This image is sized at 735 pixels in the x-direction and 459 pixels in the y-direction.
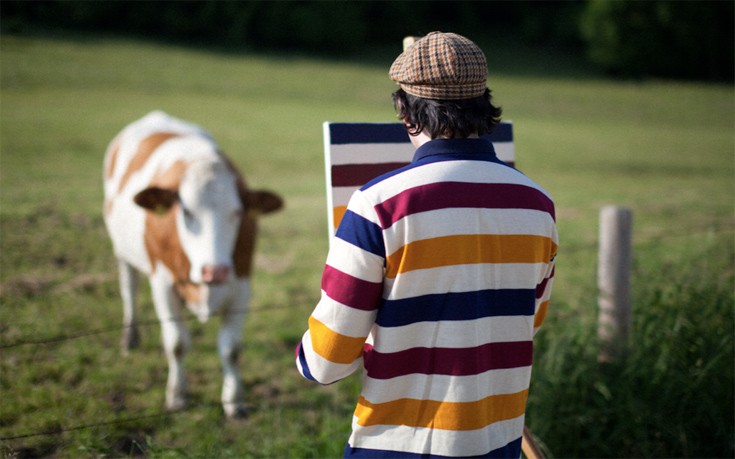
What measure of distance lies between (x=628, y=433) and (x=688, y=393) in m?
0.39

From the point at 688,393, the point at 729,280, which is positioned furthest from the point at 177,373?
the point at 729,280

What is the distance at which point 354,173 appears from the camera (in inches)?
101

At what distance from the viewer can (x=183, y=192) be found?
4172 mm

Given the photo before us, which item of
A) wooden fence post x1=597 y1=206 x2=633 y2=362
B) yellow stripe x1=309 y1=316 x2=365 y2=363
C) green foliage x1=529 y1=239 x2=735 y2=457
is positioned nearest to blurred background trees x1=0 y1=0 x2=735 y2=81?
wooden fence post x1=597 y1=206 x2=633 y2=362

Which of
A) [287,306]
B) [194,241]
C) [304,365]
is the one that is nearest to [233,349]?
[287,306]

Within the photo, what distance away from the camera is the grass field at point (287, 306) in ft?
11.2

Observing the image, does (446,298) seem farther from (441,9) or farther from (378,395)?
(441,9)

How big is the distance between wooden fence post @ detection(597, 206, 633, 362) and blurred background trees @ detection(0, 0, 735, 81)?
35.9m

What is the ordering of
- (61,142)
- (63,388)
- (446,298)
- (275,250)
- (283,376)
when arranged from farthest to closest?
(61,142) → (275,250) → (283,376) → (63,388) → (446,298)

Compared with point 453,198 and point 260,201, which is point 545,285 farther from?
point 260,201

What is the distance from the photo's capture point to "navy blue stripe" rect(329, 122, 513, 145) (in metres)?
2.55

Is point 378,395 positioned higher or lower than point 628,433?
higher

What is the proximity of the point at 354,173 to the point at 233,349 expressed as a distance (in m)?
2.20

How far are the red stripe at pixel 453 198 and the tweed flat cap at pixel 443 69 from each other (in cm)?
24
